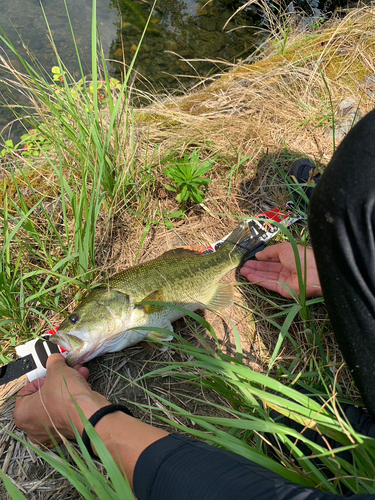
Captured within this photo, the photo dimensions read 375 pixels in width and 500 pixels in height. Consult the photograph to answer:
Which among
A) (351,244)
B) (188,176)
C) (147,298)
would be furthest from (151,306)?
(351,244)

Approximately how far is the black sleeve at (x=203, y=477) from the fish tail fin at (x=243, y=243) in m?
1.61

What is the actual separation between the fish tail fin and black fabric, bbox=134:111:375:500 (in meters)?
1.34

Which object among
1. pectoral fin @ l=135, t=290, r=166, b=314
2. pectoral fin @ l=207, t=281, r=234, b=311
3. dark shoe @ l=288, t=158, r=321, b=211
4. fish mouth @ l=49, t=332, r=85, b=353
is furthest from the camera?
dark shoe @ l=288, t=158, r=321, b=211

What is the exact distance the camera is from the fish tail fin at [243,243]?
2.91m

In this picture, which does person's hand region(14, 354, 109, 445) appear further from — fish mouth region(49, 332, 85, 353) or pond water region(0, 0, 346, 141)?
pond water region(0, 0, 346, 141)

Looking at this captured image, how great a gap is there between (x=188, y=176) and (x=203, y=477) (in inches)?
91.4

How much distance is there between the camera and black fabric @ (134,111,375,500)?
1358mm

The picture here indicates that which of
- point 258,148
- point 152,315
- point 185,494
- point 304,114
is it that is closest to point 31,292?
point 152,315

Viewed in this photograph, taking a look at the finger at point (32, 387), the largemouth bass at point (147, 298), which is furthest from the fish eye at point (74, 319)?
the finger at point (32, 387)

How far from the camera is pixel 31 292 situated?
104 inches

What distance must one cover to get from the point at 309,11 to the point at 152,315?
26.4 ft

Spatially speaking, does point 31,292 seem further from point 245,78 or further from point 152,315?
point 245,78

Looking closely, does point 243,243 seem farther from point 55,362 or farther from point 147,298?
point 55,362

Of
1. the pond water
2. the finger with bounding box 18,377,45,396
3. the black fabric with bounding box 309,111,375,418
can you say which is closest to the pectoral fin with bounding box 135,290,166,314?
the finger with bounding box 18,377,45,396
